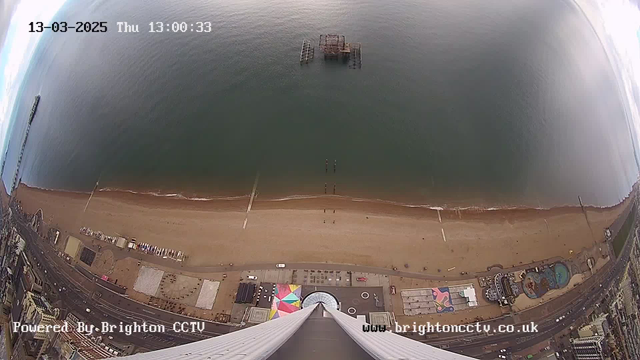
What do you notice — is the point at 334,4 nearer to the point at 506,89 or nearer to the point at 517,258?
the point at 506,89

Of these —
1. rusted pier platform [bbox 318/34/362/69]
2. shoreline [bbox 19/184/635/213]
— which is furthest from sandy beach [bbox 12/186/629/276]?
rusted pier platform [bbox 318/34/362/69]

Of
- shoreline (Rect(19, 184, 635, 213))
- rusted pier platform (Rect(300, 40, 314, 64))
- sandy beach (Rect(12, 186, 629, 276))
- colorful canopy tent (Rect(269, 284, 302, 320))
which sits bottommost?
colorful canopy tent (Rect(269, 284, 302, 320))

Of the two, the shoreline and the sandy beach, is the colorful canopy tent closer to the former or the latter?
the sandy beach

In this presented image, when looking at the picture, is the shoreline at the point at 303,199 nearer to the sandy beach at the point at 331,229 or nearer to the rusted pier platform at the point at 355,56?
the sandy beach at the point at 331,229

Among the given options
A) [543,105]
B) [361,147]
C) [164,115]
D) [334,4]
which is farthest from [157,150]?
[543,105]

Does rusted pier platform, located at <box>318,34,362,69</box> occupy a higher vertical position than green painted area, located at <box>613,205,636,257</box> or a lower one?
higher

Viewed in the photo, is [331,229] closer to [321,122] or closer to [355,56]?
[321,122]

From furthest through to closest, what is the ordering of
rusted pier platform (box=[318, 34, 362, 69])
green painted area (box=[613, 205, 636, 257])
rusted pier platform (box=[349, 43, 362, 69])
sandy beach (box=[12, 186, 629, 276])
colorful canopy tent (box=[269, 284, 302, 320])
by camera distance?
1. rusted pier platform (box=[318, 34, 362, 69])
2. rusted pier platform (box=[349, 43, 362, 69])
3. sandy beach (box=[12, 186, 629, 276])
4. green painted area (box=[613, 205, 636, 257])
5. colorful canopy tent (box=[269, 284, 302, 320])
